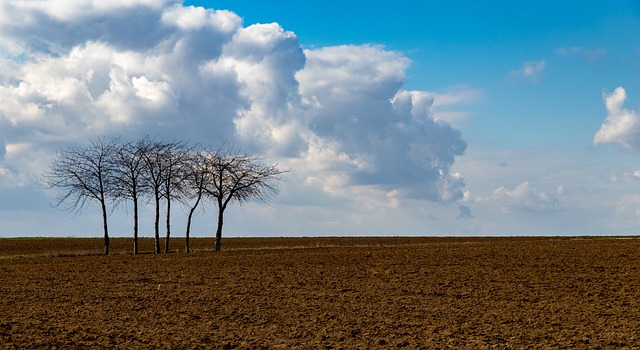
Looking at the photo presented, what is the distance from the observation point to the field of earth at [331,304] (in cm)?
1556

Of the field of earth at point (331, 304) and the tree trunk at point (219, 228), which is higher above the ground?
the tree trunk at point (219, 228)

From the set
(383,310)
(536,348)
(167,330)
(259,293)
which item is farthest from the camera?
(259,293)

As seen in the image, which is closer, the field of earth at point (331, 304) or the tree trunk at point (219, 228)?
the field of earth at point (331, 304)

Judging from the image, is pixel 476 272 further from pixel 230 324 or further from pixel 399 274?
pixel 230 324

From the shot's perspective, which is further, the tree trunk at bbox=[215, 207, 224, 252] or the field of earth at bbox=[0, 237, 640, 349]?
the tree trunk at bbox=[215, 207, 224, 252]

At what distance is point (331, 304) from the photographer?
20.6 meters

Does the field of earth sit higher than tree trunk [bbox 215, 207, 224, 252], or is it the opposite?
tree trunk [bbox 215, 207, 224, 252]

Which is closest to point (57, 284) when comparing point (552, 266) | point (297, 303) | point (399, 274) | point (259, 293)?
point (259, 293)

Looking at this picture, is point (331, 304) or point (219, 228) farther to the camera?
point (219, 228)

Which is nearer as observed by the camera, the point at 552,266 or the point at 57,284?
the point at 57,284

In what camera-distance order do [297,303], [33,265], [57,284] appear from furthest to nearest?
[33,265] < [57,284] < [297,303]

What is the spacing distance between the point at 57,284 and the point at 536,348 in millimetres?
19181

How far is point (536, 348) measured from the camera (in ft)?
47.8

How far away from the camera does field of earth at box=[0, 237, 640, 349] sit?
51.1 ft
